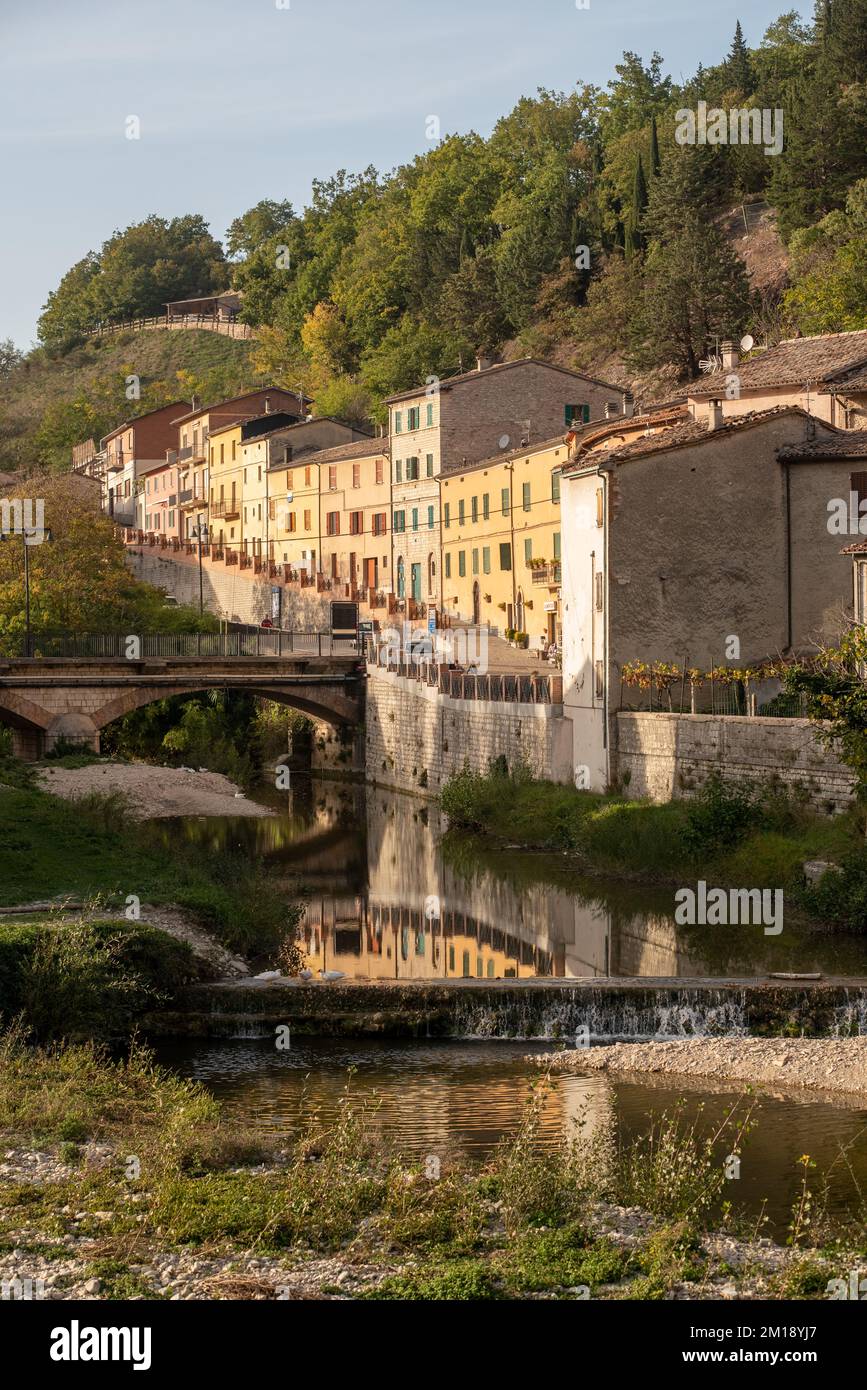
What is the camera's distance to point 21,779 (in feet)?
132

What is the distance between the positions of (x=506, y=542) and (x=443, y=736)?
41.9 ft

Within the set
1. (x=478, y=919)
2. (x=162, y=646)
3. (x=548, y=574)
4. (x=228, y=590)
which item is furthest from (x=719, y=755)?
(x=228, y=590)

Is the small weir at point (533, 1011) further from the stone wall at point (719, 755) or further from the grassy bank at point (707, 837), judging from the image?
the stone wall at point (719, 755)

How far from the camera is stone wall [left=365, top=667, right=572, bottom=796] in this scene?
130 ft

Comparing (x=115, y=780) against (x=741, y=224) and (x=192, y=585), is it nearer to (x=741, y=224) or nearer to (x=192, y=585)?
(x=192, y=585)

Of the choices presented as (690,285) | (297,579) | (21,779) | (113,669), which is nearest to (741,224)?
(690,285)

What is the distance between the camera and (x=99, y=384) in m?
138

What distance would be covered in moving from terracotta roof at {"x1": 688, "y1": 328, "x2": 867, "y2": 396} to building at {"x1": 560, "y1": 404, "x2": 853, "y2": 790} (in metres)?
6.77

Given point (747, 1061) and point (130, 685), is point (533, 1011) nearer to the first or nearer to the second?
point (747, 1061)

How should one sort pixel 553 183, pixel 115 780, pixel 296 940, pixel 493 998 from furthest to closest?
1. pixel 553 183
2. pixel 115 780
3. pixel 296 940
4. pixel 493 998

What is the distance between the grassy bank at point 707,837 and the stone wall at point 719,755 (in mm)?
355

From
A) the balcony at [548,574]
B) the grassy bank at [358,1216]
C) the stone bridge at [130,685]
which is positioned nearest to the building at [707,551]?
the balcony at [548,574]

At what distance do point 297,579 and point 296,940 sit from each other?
47.4m

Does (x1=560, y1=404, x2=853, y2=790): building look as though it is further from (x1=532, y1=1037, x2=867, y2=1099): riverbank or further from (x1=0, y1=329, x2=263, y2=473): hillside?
(x1=0, y1=329, x2=263, y2=473): hillside
